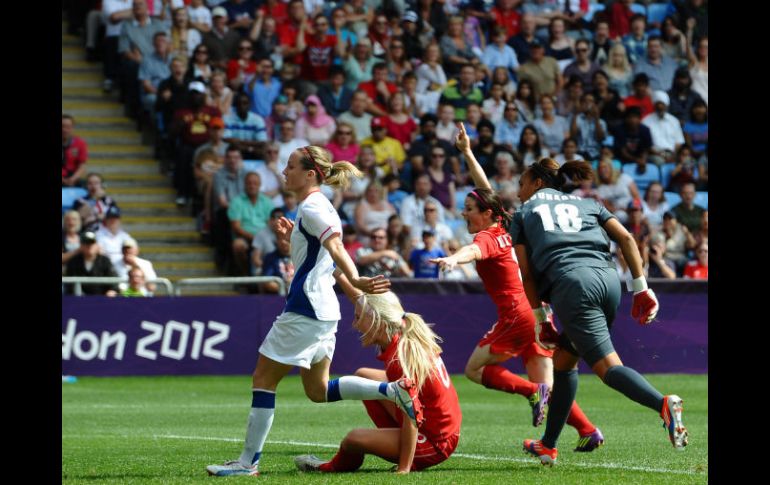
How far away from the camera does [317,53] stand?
23125 millimetres

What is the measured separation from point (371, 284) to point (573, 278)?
4.51ft

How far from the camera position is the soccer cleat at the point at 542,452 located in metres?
8.80

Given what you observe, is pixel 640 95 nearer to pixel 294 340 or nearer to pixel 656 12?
pixel 656 12

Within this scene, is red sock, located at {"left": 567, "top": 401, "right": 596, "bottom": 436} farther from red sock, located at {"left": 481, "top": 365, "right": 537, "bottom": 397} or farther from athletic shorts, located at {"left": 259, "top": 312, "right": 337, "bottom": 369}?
athletic shorts, located at {"left": 259, "top": 312, "right": 337, "bottom": 369}

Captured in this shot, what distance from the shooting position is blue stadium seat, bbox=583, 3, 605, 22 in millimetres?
25703

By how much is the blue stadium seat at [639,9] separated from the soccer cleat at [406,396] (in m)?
19.2

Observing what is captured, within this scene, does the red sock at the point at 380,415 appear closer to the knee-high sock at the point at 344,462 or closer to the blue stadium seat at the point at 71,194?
the knee-high sock at the point at 344,462

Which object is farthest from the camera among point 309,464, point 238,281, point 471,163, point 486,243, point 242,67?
point 242,67

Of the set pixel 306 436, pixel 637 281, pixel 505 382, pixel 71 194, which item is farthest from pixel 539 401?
pixel 71 194

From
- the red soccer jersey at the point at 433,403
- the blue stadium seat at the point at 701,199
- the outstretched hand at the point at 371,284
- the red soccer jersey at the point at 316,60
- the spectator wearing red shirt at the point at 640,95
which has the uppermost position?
the outstretched hand at the point at 371,284

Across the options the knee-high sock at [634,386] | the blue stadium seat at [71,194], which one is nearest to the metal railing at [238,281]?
the blue stadium seat at [71,194]

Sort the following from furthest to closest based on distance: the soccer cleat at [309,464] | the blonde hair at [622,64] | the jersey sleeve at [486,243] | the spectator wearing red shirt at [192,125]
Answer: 1. the blonde hair at [622,64]
2. the spectator wearing red shirt at [192,125]
3. the jersey sleeve at [486,243]
4. the soccer cleat at [309,464]
